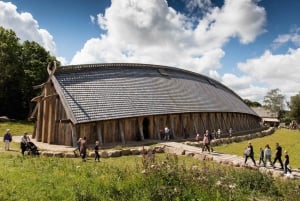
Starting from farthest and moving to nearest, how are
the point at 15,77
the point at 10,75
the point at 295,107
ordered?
the point at 295,107
the point at 15,77
the point at 10,75

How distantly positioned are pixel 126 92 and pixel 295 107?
2531 inches

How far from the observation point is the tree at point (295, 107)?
8081cm

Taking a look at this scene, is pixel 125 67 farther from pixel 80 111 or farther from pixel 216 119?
pixel 216 119

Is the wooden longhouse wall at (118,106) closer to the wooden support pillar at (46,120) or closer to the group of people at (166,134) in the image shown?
the wooden support pillar at (46,120)

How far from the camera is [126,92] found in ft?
102

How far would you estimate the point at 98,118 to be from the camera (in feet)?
86.4

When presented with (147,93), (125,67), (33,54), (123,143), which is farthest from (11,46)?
(123,143)

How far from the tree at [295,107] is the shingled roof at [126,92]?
4550 cm

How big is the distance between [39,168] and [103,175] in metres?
3.46

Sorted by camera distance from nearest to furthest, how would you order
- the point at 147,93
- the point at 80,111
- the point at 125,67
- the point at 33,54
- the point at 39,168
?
1. the point at 39,168
2. the point at 80,111
3. the point at 147,93
4. the point at 125,67
5. the point at 33,54

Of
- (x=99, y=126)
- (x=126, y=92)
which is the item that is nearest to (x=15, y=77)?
(x=126, y=92)

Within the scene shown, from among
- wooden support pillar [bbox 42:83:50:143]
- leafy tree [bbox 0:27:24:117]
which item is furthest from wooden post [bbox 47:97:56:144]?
leafy tree [bbox 0:27:24:117]

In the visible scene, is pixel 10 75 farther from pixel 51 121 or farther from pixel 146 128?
pixel 146 128

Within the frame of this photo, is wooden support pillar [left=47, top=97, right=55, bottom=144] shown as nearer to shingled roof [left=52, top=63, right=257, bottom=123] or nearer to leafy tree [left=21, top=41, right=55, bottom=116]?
shingled roof [left=52, top=63, right=257, bottom=123]
